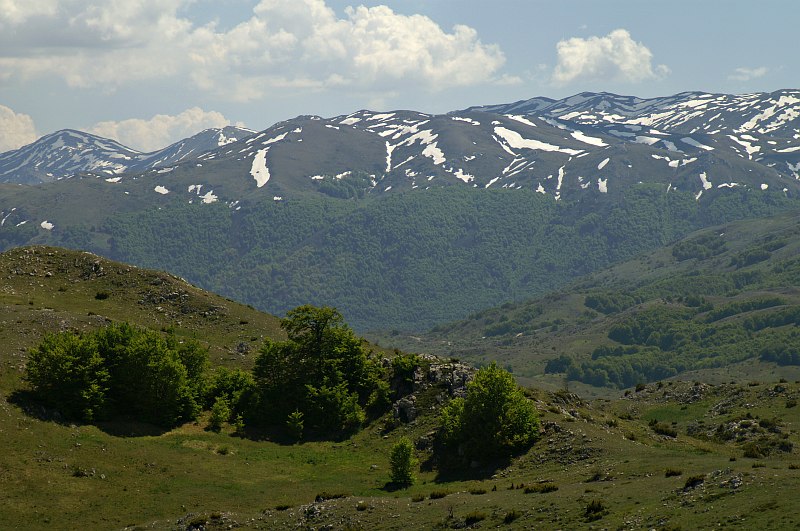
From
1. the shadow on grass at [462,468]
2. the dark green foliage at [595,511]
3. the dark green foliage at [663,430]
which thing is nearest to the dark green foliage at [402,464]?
the shadow on grass at [462,468]

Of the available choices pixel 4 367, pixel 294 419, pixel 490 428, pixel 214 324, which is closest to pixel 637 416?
pixel 490 428

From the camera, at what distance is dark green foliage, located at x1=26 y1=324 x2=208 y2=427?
78.4 metres

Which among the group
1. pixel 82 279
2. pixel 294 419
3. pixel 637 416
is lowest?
pixel 637 416

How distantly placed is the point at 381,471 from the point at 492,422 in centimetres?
1151

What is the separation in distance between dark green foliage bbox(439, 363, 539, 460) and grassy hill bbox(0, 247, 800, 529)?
153 cm

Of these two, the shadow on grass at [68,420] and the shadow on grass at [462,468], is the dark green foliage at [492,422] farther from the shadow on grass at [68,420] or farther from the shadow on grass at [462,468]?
the shadow on grass at [68,420]

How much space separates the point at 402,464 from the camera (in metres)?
71.8

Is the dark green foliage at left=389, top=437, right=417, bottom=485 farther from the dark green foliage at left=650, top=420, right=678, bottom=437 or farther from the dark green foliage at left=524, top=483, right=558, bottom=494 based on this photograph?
the dark green foliage at left=650, top=420, right=678, bottom=437

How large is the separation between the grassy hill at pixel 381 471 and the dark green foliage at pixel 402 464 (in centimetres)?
119

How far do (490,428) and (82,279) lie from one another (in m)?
69.5

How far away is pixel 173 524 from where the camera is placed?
60.2 meters

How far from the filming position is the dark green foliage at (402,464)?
2820 inches

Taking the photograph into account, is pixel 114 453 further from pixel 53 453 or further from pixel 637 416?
Result: pixel 637 416

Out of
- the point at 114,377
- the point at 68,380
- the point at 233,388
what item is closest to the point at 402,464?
the point at 233,388
